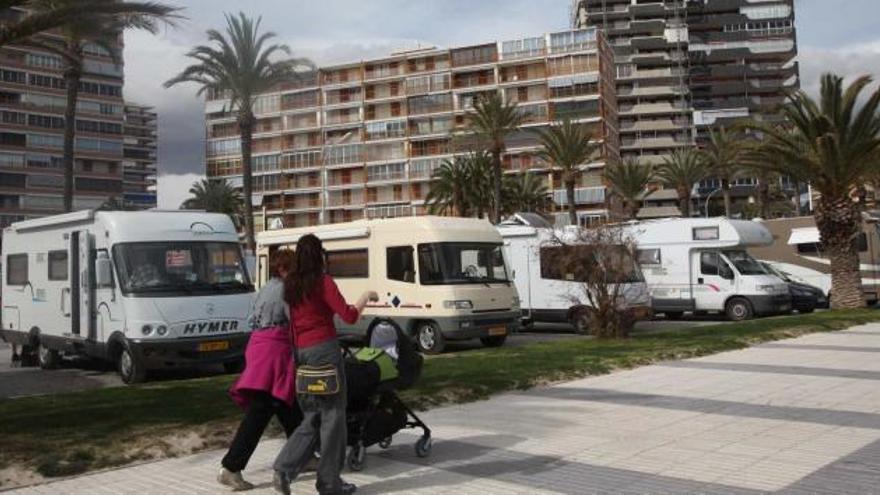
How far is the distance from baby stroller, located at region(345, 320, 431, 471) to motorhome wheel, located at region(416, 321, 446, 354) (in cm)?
996

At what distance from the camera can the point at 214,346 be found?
1297 cm

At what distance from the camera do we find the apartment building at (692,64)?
4141 inches

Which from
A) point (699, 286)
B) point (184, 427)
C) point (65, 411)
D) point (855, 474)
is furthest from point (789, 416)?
point (699, 286)

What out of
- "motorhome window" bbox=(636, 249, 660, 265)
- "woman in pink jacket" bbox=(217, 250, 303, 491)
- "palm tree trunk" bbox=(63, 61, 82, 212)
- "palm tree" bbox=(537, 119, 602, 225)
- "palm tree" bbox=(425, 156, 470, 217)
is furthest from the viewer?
"palm tree" bbox=(425, 156, 470, 217)

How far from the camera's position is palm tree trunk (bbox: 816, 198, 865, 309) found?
78.3 ft

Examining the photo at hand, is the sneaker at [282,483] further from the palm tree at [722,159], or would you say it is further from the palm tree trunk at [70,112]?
the palm tree at [722,159]

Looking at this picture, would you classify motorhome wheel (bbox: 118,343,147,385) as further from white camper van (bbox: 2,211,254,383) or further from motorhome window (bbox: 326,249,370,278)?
motorhome window (bbox: 326,249,370,278)

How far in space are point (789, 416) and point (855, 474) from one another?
2.38 metres

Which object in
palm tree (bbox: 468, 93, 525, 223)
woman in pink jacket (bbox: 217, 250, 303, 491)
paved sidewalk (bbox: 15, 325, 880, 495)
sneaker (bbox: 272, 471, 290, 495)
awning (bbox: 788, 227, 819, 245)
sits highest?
palm tree (bbox: 468, 93, 525, 223)

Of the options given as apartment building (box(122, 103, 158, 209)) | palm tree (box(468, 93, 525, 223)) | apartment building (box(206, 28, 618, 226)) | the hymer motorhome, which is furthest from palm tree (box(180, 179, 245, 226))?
apartment building (box(122, 103, 158, 209))

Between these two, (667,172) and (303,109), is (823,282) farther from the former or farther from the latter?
(303,109)

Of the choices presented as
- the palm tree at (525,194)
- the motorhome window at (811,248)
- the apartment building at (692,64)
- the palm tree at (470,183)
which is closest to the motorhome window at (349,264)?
the motorhome window at (811,248)

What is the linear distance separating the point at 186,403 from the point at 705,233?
18.1m

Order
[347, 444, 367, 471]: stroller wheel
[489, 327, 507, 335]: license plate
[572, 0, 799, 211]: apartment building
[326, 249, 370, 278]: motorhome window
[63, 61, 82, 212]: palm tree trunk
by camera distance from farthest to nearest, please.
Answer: [572, 0, 799, 211]: apartment building < [63, 61, 82, 212]: palm tree trunk < [326, 249, 370, 278]: motorhome window < [489, 327, 507, 335]: license plate < [347, 444, 367, 471]: stroller wheel
